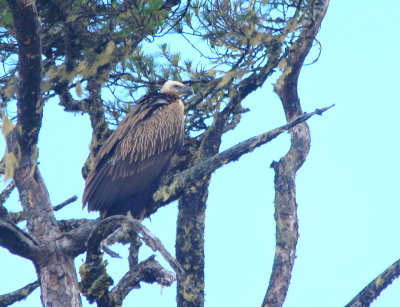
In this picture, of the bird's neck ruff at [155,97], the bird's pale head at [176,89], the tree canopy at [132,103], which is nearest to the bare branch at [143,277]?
the tree canopy at [132,103]

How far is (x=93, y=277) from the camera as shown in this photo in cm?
508

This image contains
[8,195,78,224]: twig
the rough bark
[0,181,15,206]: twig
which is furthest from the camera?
[0,181,15,206]: twig

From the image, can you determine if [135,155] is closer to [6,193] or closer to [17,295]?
[6,193]

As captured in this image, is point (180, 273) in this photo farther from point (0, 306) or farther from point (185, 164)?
point (185, 164)

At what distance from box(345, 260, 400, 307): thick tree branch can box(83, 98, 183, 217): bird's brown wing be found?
2.44m

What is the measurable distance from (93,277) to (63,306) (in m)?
0.60

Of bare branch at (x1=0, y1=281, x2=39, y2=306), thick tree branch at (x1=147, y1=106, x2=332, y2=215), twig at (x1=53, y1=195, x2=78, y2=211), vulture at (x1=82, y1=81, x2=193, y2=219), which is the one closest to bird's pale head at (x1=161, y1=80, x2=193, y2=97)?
vulture at (x1=82, y1=81, x2=193, y2=219)

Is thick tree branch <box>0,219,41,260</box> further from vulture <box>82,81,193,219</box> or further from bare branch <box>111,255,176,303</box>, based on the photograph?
vulture <box>82,81,193,219</box>

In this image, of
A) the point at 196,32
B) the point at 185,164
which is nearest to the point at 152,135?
the point at 185,164

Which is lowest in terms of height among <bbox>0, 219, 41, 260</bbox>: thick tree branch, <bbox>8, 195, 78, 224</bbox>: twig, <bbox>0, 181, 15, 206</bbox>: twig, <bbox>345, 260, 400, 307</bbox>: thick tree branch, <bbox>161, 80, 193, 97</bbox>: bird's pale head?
<bbox>345, 260, 400, 307</bbox>: thick tree branch

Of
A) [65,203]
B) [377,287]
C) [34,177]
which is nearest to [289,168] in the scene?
[377,287]

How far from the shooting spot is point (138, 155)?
7.52 metres

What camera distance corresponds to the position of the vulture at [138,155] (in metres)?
Answer: 7.04

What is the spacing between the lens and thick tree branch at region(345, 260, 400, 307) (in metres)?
5.52
